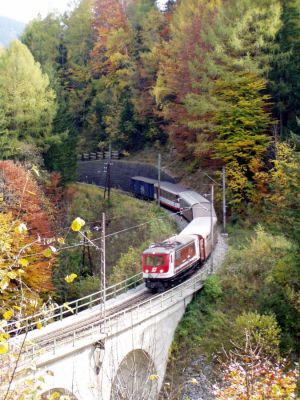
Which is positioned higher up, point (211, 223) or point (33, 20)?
point (33, 20)

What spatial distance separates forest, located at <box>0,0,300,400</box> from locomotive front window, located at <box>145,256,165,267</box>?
2792 millimetres

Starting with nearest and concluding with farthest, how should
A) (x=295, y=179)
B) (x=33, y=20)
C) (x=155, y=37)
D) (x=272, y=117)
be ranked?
(x=295, y=179) → (x=272, y=117) → (x=155, y=37) → (x=33, y=20)

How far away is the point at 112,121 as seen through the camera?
2100 inches

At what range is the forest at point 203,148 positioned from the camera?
22.3 metres

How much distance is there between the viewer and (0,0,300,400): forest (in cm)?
2233

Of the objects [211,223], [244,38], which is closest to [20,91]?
[244,38]

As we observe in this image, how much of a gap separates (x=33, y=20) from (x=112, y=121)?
19.3 meters

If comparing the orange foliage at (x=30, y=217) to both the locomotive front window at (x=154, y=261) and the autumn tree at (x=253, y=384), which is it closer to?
the locomotive front window at (x=154, y=261)

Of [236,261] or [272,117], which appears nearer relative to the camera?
[236,261]

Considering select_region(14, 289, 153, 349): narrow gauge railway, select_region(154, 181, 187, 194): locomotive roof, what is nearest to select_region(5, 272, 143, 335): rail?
select_region(14, 289, 153, 349): narrow gauge railway

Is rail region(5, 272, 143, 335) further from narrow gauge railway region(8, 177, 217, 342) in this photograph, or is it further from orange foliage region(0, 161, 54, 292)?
orange foliage region(0, 161, 54, 292)

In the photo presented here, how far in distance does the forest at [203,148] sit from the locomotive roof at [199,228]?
185cm

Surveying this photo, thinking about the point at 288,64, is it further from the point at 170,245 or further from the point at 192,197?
the point at 170,245

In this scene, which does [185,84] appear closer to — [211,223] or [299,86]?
[299,86]
